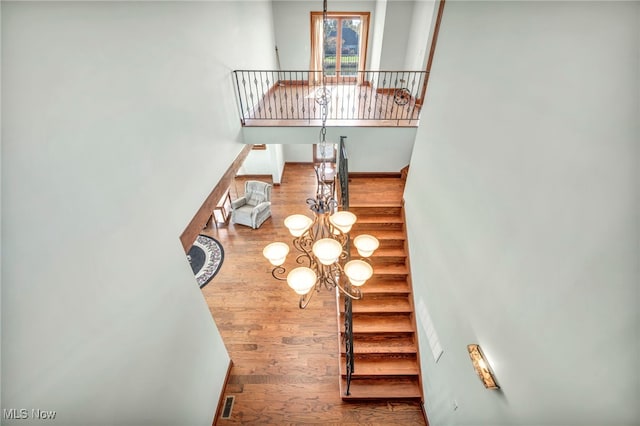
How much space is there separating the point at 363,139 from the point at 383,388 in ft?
12.5

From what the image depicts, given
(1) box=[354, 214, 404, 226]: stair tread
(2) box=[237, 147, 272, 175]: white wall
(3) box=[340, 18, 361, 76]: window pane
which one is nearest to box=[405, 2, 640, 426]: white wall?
(1) box=[354, 214, 404, 226]: stair tread

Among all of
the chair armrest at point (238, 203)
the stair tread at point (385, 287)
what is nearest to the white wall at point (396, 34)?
the chair armrest at point (238, 203)

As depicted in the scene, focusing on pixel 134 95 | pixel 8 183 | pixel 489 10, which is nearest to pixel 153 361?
pixel 8 183

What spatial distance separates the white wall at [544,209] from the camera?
102 cm

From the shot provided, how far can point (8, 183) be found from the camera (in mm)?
1157

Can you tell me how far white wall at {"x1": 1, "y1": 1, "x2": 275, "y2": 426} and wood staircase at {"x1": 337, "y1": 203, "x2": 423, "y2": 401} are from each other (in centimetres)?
198

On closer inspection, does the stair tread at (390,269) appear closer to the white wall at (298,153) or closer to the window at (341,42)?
the window at (341,42)

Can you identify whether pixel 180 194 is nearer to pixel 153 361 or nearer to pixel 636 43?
pixel 153 361

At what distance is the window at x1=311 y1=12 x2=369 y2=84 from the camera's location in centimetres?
714

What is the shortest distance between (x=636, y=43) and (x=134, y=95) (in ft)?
9.04

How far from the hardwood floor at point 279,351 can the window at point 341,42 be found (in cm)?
497

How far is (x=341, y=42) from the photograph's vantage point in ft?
24.9

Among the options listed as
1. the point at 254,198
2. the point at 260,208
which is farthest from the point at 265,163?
the point at 260,208

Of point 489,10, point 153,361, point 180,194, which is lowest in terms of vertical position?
point 153,361
